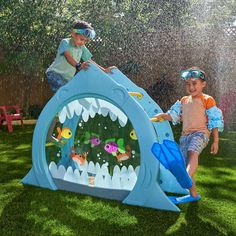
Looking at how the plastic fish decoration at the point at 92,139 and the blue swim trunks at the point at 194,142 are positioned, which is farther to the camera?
the plastic fish decoration at the point at 92,139

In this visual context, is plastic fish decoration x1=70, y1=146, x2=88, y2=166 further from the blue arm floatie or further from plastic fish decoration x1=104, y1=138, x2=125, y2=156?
the blue arm floatie

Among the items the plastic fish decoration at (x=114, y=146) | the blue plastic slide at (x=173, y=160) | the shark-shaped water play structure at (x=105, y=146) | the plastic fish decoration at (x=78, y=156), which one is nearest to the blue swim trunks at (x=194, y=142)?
the shark-shaped water play structure at (x=105, y=146)

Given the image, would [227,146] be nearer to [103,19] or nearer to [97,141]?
[97,141]

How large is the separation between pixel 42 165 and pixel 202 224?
4.74ft

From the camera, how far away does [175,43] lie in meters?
10.2

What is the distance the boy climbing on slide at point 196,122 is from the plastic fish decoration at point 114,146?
0.34 meters

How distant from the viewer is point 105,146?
3432mm

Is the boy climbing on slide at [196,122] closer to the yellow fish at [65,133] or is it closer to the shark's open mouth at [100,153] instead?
the shark's open mouth at [100,153]

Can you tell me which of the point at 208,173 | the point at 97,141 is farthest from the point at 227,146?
the point at 97,141

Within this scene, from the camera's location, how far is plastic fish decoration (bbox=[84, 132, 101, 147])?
348 centimetres

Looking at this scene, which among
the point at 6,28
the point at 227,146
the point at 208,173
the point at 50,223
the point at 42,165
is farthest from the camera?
the point at 6,28

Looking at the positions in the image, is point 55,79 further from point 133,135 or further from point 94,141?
point 133,135

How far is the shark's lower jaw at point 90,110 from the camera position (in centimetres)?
336

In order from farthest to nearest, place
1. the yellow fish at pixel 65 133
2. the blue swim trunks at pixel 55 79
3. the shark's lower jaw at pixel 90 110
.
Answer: the blue swim trunks at pixel 55 79, the yellow fish at pixel 65 133, the shark's lower jaw at pixel 90 110
